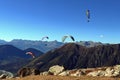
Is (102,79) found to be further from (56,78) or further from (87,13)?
(87,13)

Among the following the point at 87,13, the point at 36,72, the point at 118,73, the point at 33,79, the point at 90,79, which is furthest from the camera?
the point at 36,72

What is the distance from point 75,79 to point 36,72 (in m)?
14.6

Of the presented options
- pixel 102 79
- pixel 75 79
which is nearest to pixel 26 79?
pixel 75 79

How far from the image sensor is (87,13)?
46.0 meters

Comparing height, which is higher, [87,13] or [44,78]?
[87,13]

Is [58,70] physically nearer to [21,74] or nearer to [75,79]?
[21,74]

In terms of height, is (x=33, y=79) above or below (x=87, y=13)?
below

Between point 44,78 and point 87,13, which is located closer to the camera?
point 44,78

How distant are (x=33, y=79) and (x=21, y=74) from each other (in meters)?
9.64

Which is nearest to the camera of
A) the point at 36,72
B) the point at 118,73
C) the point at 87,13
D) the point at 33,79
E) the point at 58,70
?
the point at 33,79

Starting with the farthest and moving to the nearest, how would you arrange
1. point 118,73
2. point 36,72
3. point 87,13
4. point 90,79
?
point 36,72 → point 118,73 → point 87,13 → point 90,79

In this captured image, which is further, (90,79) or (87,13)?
(87,13)

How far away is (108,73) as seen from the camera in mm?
49594

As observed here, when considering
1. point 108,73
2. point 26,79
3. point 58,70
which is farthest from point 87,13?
point 58,70
